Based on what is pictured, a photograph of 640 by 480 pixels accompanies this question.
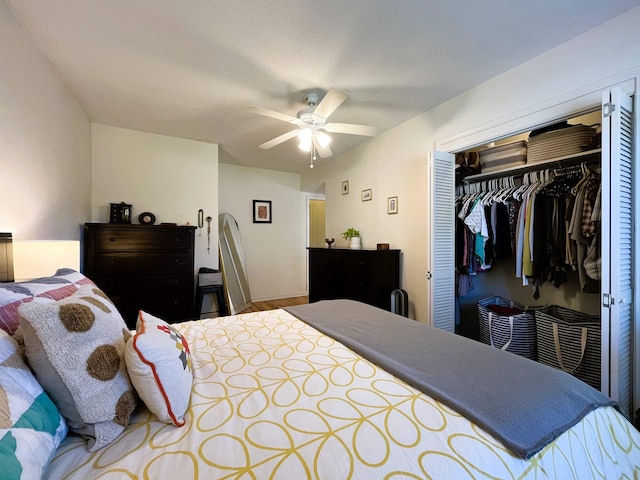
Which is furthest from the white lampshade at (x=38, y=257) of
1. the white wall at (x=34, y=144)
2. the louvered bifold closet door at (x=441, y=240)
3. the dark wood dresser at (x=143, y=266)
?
the louvered bifold closet door at (x=441, y=240)

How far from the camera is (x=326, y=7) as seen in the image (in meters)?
1.47

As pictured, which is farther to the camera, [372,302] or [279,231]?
[279,231]

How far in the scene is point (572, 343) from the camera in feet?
6.25

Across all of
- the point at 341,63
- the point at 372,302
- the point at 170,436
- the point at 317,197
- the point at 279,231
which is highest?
the point at 341,63

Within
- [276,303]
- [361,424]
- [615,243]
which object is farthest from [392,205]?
[276,303]

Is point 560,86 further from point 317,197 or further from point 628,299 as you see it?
point 317,197

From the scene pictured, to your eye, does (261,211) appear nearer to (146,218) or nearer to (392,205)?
(146,218)

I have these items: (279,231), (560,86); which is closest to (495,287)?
(560,86)

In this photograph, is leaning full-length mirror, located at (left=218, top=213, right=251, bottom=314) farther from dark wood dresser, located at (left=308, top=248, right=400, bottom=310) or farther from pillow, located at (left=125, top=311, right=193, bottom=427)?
pillow, located at (left=125, top=311, right=193, bottom=427)

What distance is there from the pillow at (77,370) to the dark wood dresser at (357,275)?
2.44 m

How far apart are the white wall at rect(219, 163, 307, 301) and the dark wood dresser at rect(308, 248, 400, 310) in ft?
4.76

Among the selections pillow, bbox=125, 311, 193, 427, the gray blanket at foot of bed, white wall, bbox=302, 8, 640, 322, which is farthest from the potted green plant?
pillow, bbox=125, 311, 193, 427

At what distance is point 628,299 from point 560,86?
4.56ft

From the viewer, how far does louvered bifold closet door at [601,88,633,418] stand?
1398mm
